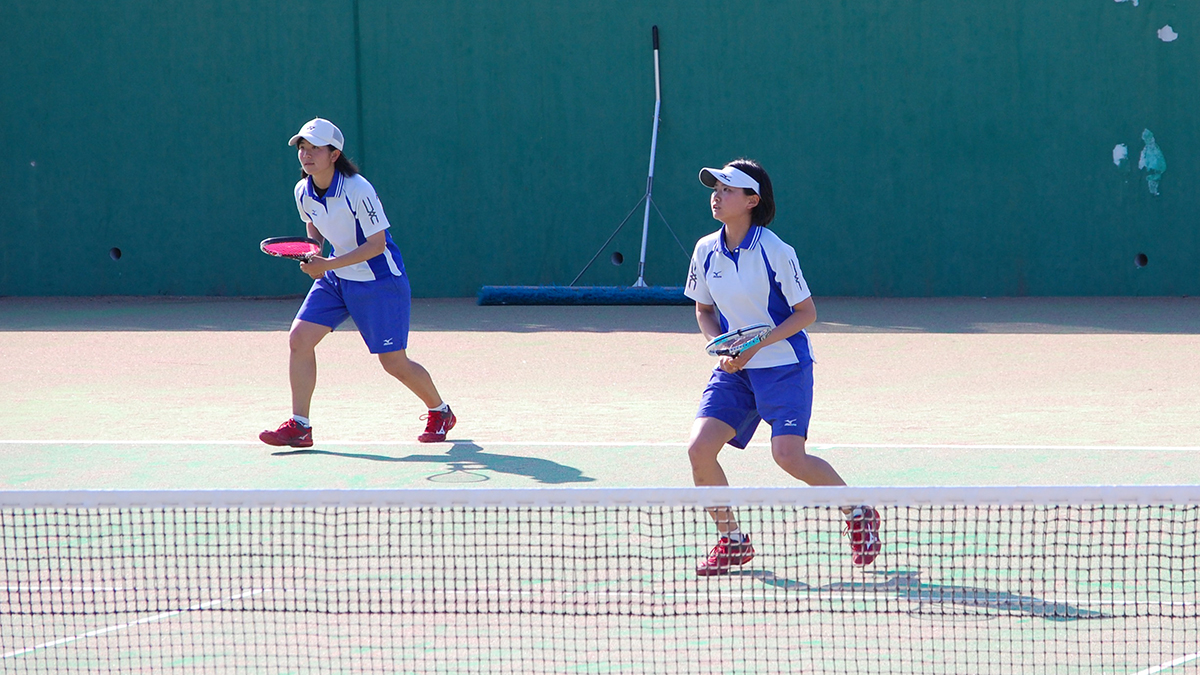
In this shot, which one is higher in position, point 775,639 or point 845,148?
point 845,148

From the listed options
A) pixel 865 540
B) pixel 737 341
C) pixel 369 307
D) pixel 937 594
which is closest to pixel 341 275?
pixel 369 307

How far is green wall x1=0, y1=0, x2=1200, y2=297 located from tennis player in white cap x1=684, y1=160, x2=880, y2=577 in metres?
10.5

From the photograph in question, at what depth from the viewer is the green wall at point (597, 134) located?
583 inches

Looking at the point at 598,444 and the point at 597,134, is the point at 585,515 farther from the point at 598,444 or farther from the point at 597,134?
the point at 597,134

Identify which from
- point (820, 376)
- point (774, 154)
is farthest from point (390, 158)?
point (820, 376)

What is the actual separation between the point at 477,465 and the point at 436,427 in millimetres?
645

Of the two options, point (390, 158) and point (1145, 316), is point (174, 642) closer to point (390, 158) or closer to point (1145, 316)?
point (1145, 316)

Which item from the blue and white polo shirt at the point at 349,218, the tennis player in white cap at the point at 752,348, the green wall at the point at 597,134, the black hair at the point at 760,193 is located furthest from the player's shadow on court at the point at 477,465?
the green wall at the point at 597,134

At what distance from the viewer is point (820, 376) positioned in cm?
973

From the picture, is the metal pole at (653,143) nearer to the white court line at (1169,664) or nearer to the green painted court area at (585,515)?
the green painted court area at (585,515)

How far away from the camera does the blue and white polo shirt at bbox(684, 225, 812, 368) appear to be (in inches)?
187

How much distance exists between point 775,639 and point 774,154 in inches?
459

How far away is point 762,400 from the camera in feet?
15.6

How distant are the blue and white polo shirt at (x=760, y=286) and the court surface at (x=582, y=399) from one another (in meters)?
1.45
